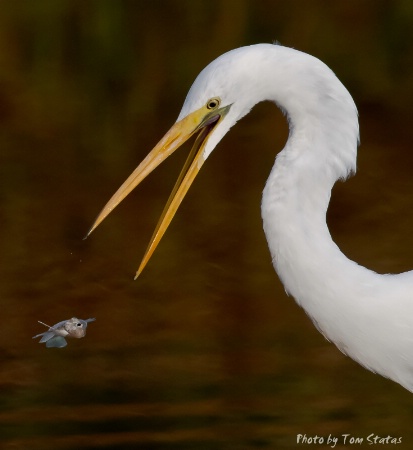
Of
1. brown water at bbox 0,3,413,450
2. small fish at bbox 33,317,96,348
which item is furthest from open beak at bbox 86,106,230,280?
small fish at bbox 33,317,96,348

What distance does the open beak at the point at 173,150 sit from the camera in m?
3.32

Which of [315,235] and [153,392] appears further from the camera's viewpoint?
[153,392]

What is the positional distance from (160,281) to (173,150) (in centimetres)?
261

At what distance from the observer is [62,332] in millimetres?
4949

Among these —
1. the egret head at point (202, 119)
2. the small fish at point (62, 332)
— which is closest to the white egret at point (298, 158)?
the egret head at point (202, 119)

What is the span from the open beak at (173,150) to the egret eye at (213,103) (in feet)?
0.03

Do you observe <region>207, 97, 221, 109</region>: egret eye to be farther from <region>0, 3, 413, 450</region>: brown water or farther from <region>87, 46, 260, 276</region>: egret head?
<region>0, 3, 413, 450</region>: brown water

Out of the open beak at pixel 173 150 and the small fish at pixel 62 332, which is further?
the small fish at pixel 62 332

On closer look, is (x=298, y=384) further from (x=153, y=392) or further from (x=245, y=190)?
(x=245, y=190)

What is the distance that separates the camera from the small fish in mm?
4859

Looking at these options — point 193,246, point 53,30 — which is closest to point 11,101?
point 53,30

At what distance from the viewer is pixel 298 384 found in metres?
4.83

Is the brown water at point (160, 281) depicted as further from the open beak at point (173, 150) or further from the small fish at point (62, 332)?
the open beak at point (173, 150)

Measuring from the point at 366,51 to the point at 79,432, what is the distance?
482 cm
